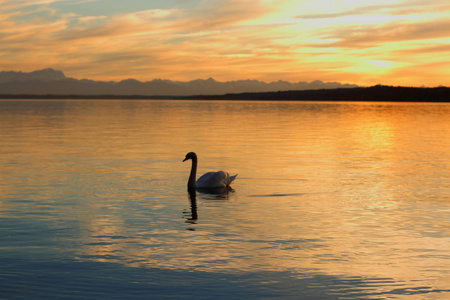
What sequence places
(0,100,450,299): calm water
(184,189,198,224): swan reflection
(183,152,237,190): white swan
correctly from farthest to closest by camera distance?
(183,152,237,190): white swan
(184,189,198,224): swan reflection
(0,100,450,299): calm water

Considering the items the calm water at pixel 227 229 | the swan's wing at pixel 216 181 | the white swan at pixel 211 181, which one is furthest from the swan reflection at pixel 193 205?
the swan's wing at pixel 216 181

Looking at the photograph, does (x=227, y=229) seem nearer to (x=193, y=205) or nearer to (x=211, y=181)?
(x=193, y=205)

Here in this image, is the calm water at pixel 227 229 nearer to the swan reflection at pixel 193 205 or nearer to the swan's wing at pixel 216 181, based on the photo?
the swan reflection at pixel 193 205

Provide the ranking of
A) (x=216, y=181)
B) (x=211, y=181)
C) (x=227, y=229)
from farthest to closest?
(x=211, y=181)
(x=216, y=181)
(x=227, y=229)

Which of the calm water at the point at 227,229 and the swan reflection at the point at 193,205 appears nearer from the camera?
the calm water at the point at 227,229

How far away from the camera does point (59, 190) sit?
1955 cm

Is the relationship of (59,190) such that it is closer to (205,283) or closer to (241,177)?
(241,177)

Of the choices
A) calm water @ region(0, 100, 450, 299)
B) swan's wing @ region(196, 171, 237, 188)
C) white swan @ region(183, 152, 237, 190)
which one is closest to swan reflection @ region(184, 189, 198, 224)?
calm water @ region(0, 100, 450, 299)

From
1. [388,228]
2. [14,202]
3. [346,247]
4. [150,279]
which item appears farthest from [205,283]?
[14,202]

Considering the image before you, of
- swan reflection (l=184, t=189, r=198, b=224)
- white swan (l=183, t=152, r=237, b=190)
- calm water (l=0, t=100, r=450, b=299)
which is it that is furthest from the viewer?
white swan (l=183, t=152, r=237, b=190)

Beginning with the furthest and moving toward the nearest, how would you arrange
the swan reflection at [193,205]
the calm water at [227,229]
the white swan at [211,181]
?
the white swan at [211,181], the swan reflection at [193,205], the calm water at [227,229]

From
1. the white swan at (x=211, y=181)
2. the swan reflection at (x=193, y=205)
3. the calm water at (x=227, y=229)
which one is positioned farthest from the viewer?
the white swan at (x=211, y=181)

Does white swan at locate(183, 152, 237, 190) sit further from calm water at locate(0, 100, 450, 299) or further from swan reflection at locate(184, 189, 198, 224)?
calm water at locate(0, 100, 450, 299)

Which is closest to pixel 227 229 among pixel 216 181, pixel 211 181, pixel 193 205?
pixel 193 205
